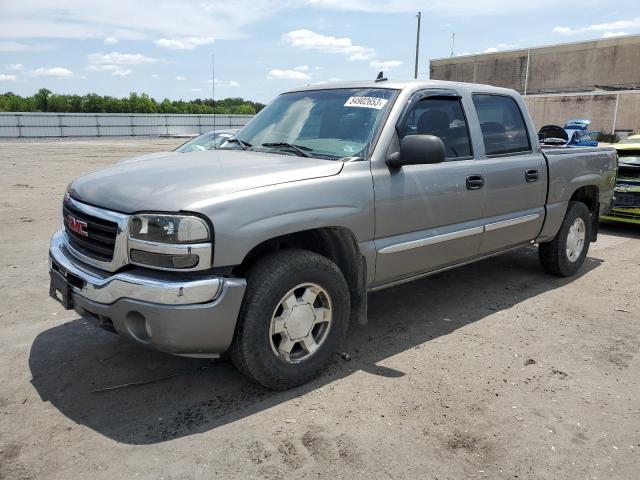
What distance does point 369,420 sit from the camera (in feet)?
10.3

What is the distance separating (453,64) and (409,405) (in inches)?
2731

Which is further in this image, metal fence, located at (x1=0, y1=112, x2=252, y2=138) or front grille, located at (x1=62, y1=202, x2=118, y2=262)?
metal fence, located at (x1=0, y1=112, x2=252, y2=138)

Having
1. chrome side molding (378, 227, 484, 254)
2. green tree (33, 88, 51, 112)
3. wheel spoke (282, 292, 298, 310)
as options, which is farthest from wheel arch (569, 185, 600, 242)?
green tree (33, 88, 51, 112)

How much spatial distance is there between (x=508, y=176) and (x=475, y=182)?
1.69 feet

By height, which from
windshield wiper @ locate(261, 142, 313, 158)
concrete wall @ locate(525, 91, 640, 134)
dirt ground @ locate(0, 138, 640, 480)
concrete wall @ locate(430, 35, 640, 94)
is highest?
concrete wall @ locate(430, 35, 640, 94)

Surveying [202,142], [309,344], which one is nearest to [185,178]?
[309,344]

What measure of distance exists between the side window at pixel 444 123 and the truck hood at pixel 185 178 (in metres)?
0.89

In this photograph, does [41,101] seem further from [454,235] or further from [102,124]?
A: [454,235]

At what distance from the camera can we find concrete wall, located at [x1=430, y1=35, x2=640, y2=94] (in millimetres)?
51750

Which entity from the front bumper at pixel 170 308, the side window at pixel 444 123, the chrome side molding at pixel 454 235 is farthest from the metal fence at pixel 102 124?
the front bumper at pixel 170 308

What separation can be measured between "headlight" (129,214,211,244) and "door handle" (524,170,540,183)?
3235 mm

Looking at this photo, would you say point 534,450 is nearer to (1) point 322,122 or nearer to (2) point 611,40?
(1) point 322,122

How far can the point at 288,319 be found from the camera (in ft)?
11.0

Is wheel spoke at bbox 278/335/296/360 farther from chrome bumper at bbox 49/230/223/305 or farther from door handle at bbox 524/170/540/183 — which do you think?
door handle at bbox 524/170/540/183
